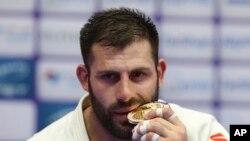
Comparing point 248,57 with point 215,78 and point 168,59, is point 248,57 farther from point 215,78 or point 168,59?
point 168,59

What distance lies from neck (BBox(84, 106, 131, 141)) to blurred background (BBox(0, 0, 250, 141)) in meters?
0.67

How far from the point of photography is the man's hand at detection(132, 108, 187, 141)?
4.28ft

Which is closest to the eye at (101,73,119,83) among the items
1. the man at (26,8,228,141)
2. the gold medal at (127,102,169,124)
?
the man at (26,8,228,141)

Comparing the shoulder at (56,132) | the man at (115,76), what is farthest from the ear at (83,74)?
the shoulder at (56,132)

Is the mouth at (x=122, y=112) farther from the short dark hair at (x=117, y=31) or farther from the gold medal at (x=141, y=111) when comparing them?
the short dark hair at (x=117, y=31)

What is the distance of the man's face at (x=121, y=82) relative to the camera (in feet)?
4.79

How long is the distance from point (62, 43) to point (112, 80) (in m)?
0.89

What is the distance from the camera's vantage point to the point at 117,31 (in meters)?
1.53

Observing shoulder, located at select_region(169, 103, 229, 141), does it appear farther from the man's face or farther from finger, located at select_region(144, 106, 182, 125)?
finger, located at select_region(144, 106, 182, 125)

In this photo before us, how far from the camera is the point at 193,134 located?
1688 millimetres

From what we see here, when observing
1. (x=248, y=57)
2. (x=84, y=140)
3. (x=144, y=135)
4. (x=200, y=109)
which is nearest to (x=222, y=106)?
(x=200, y=109)

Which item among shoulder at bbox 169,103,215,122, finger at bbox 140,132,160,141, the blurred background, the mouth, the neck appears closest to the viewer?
finger at bbox 140,132,160,141

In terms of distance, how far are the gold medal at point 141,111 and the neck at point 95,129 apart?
0.19m

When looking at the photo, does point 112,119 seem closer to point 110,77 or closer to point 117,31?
point 110,77
